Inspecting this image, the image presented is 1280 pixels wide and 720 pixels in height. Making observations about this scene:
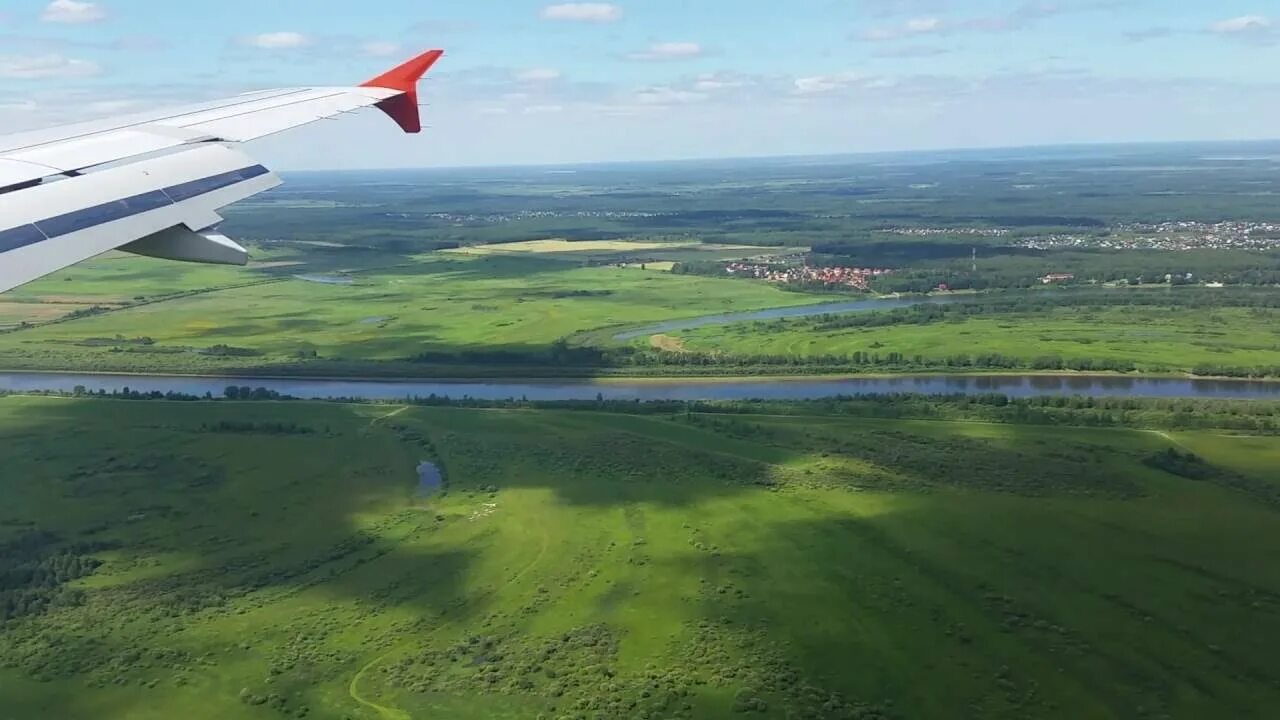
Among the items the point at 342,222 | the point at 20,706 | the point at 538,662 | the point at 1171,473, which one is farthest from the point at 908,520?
the point at 342,222

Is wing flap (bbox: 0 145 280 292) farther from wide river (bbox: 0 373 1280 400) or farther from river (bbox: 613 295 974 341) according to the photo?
river (bbox: 613 295 974 341)

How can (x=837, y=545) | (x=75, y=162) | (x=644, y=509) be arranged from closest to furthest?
(x=75, y=162), (x=837, y=545), (x=644, y=509)

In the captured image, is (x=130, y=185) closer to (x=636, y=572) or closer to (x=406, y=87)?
(x=406, y=87)

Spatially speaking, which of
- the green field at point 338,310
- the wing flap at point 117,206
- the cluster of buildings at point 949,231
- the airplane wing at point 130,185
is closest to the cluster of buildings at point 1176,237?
the cluster of buildings at point 949,231

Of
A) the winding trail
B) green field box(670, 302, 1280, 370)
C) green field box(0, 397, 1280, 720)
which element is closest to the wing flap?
the winding trail

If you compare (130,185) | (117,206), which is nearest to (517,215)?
(130,185)

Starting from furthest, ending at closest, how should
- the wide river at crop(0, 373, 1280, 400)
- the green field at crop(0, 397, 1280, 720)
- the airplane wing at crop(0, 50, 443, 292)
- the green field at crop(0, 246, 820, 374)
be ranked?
the green field at crop(0, 246, 820, 374) → the wide river at crop(0, 373, 1280, 400) → the green field at crop(0, 397, 1280, 720) → the airplane wing at crop(0, 50, 443, 292)

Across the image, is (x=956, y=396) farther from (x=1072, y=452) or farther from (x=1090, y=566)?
(x=1090, y=566)
